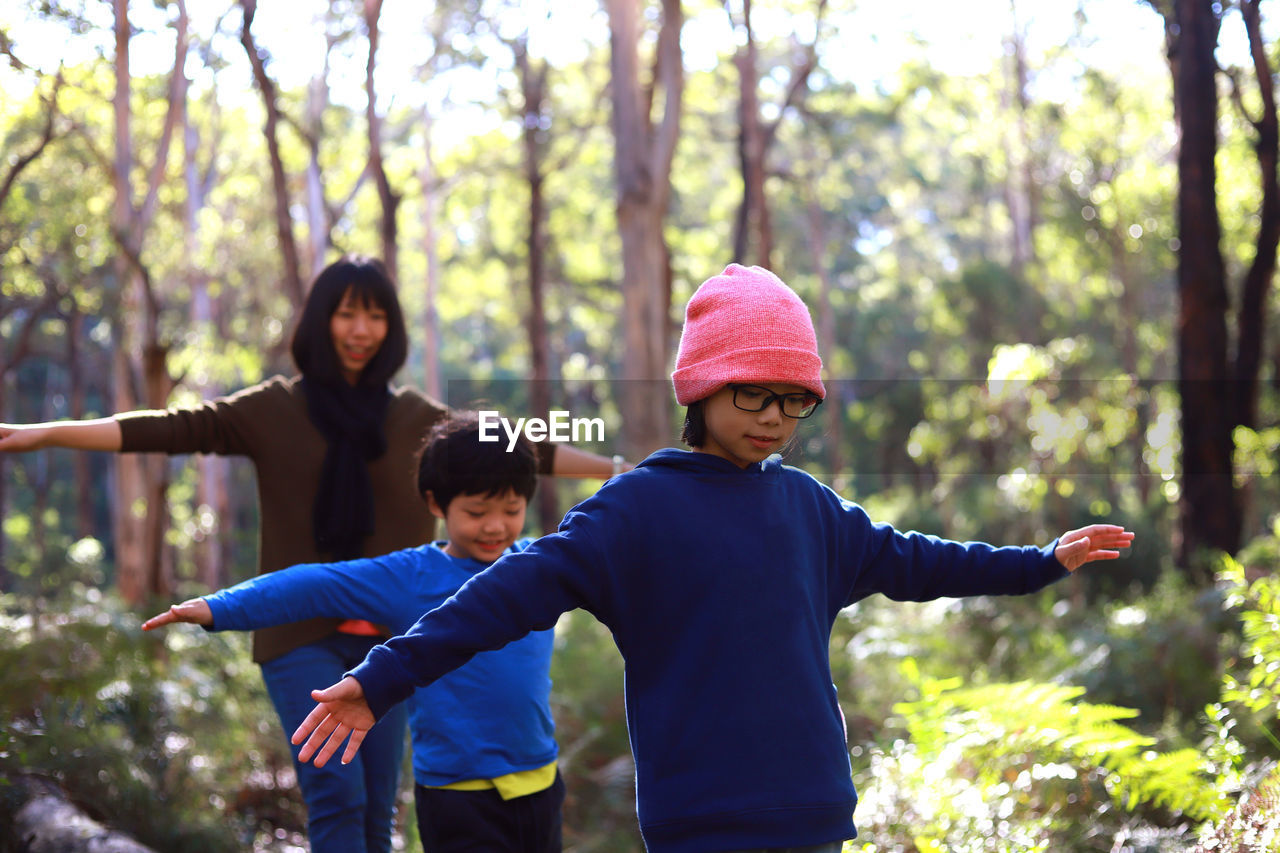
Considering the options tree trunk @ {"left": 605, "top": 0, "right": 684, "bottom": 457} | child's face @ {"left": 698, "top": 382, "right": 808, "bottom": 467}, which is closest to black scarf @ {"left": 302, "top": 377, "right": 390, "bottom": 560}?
child's face @ {"left": 698, "top": 382, "right": 808, "bottom": 467}

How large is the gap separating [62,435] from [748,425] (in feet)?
Result: 6.87

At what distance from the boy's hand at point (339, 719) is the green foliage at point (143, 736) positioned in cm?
220

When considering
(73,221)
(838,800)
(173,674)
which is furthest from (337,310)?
(73,221)

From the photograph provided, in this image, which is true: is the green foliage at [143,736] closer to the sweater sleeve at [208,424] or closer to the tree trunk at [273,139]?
the sweater sleeve at [208,424]

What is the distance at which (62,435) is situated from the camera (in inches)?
136

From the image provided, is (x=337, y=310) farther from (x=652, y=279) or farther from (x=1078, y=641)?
(x=652, y=279)

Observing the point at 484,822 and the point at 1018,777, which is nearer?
the point at 484,822

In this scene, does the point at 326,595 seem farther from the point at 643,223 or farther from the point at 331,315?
the point at 643,223

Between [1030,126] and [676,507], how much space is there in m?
25.9

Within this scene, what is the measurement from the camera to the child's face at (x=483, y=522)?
333cm

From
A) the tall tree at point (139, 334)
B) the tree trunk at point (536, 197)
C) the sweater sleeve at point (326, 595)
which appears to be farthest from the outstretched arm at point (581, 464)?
the tree trunk at point (536, 197)

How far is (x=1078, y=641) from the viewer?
25.2 feet

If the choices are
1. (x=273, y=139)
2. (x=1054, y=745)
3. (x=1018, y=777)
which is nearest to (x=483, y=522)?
(x=1018, y=777)

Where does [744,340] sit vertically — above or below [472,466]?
above
